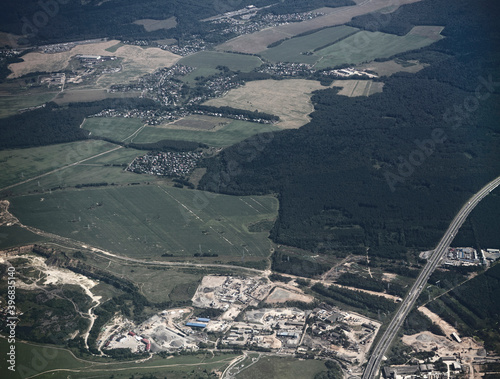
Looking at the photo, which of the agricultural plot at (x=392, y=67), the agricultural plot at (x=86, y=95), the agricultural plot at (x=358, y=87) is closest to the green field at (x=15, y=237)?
the agricultural plot at (x=86, y=95)

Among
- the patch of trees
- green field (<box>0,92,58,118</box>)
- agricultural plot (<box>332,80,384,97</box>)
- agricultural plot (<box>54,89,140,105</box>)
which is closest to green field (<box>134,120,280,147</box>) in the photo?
agricultural plot (<box>54,89,140,105</box>)

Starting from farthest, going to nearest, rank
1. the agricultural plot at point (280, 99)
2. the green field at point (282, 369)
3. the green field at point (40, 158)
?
the agricultural plot at point (280, 99) < the green field at point (40, 158) < the green field at point (282, 369)

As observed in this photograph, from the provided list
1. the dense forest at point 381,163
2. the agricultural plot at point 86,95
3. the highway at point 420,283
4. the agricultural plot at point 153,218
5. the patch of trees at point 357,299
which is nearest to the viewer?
the highway at point 420,283

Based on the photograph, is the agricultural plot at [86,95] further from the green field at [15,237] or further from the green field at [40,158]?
the green field at [15,237]

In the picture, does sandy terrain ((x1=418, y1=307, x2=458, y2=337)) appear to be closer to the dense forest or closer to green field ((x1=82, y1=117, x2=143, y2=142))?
the dense forest

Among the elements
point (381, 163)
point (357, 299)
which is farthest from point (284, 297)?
point (381, 163)

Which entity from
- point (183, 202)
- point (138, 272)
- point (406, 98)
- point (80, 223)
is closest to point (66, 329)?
point (138, 272)

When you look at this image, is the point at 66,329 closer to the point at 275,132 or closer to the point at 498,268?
the point at 498,268
